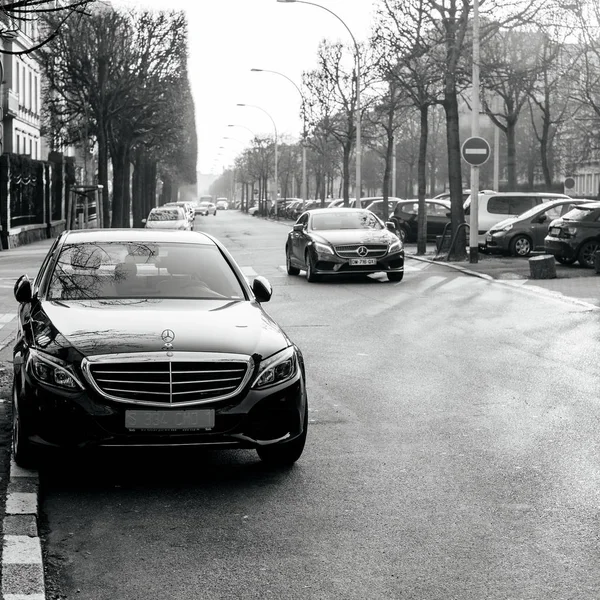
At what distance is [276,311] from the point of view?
17.0 meters

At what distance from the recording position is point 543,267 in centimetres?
2278

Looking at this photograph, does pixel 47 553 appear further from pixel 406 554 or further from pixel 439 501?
pixel 439 501

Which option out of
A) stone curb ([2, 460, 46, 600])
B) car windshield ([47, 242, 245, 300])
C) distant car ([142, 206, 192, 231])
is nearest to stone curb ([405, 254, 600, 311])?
car windshield ([47, 242, 245, 300])

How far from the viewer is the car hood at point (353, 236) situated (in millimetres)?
22562

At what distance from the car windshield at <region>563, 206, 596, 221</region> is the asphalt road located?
1480cm

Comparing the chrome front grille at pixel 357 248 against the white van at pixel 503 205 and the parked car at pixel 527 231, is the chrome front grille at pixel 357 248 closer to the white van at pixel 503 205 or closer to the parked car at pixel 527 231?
the parked car at pixel 527 231

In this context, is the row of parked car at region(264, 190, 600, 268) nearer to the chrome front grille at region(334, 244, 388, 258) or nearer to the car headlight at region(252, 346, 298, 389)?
the chrome front grille at region(334, 244, 388, 258)

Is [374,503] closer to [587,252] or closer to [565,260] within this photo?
[587,252]

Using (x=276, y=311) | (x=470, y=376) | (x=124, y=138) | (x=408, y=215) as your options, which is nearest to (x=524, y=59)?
(x=408, y=215)

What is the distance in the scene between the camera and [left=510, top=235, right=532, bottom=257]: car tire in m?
29.7

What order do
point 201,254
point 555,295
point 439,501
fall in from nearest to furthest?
point 439,501
point 201,254
point 555,295

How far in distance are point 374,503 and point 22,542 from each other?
1786 mm

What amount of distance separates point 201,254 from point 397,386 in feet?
8.33

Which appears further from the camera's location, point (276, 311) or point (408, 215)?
point (408, 215)
